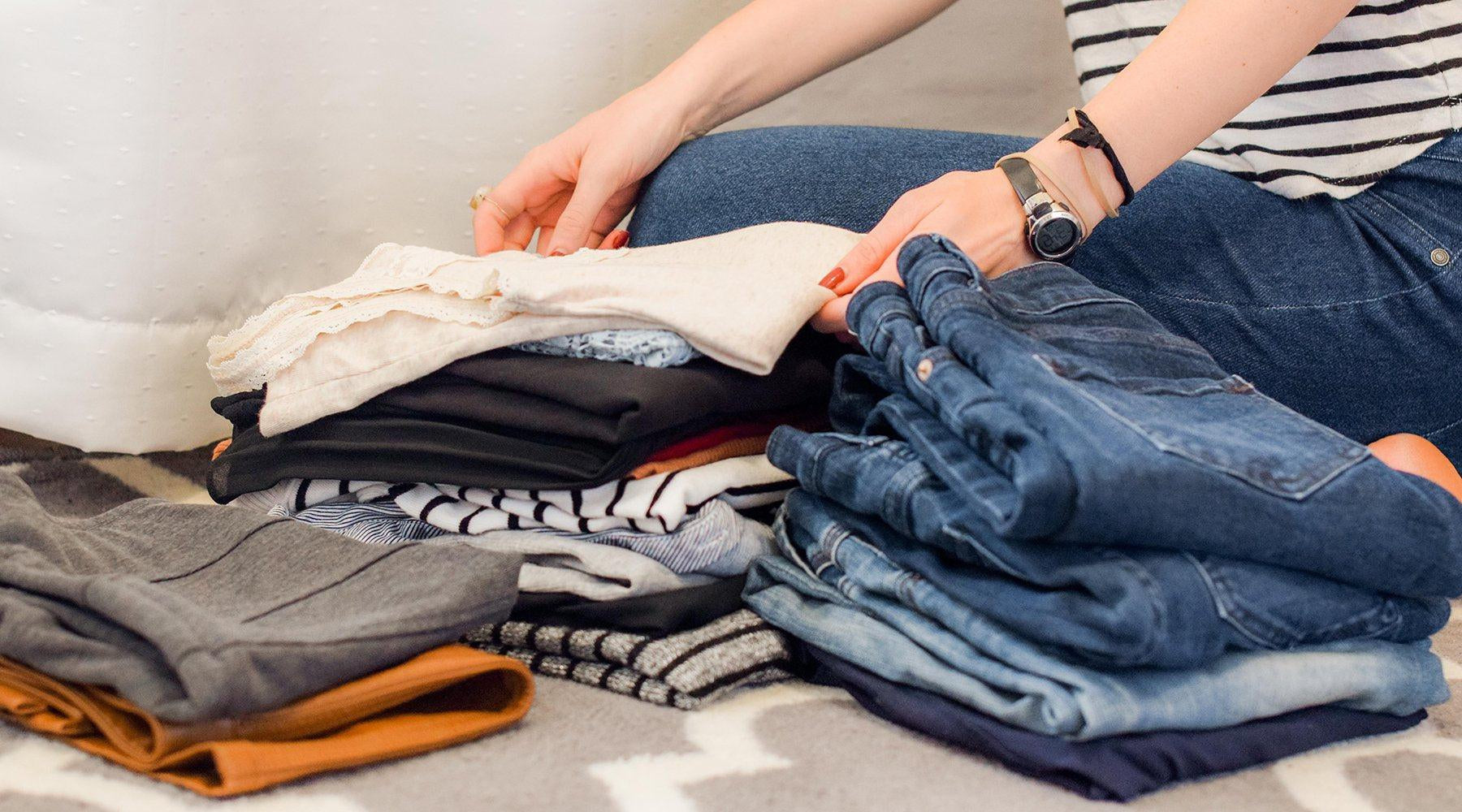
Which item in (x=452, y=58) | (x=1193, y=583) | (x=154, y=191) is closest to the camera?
(x=1193, y=583)

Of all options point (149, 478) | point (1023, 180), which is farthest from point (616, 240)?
point (149, 478)

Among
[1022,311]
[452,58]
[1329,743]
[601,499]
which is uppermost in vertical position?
[452,58]

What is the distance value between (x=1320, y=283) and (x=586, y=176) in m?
0.55

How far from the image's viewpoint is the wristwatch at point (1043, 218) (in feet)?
2.40

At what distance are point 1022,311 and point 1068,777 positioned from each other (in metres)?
0.25

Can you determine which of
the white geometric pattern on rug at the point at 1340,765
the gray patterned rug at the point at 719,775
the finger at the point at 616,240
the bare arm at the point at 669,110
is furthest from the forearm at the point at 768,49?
the white geometric pattern on rug at the point at 1340,765

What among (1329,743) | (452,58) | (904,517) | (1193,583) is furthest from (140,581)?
(452,58)

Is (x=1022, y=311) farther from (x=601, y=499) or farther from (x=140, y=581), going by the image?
(x=140, y=581)

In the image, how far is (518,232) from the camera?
40.7 inches

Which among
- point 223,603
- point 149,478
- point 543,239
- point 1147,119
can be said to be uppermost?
point 1147,119

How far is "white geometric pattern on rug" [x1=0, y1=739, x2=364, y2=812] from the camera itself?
0.51 m

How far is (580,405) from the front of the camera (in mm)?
651

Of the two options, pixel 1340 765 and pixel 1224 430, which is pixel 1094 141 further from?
pixel 1340 765

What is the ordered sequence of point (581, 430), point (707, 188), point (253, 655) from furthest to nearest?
point (707, 188)
point (581, 430)
point (253, 655)
